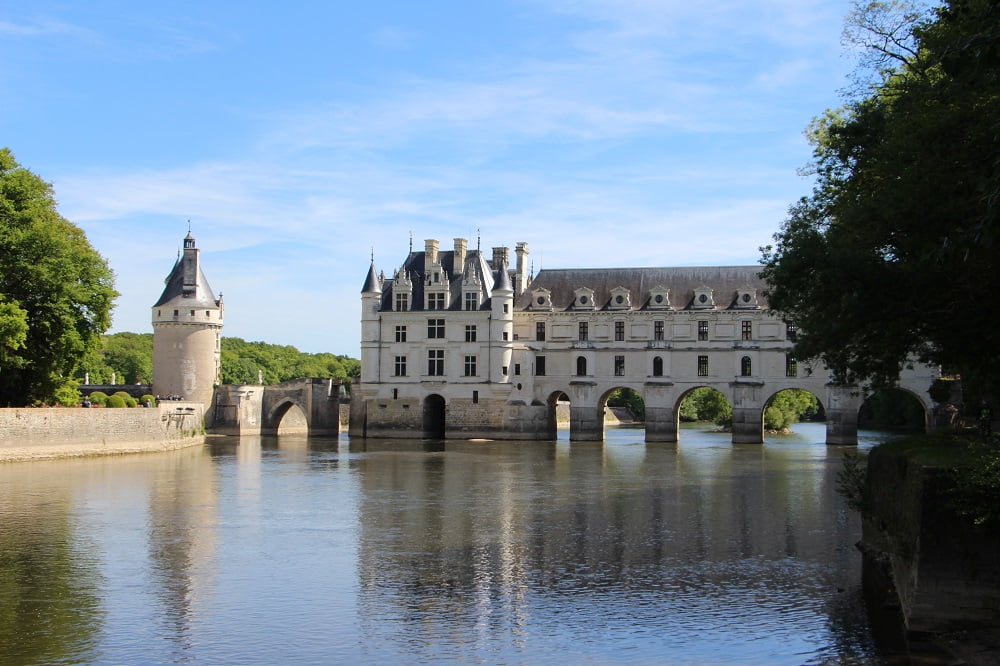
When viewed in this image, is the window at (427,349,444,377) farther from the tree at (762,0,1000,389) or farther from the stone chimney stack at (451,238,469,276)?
Result: the tree at (762,0,1000,389)

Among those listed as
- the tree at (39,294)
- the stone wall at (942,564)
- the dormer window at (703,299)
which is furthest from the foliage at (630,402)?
the stone wall at (942,564)

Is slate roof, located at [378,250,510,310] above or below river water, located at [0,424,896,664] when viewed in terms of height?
above

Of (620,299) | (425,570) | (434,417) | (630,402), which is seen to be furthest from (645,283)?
(425,570)

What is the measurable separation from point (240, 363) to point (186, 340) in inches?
1421

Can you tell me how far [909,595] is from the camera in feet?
43.4

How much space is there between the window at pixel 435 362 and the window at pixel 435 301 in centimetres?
243

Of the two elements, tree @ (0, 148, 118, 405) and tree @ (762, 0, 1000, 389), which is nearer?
tree @ (762, 0, 1000, 389)

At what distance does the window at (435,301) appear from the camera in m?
60.9

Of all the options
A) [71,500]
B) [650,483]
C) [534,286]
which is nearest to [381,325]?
[534,286]

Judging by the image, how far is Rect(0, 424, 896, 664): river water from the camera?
13.4 meters

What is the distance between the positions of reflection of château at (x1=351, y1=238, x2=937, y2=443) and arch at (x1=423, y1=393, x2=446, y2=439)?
116 millimetres

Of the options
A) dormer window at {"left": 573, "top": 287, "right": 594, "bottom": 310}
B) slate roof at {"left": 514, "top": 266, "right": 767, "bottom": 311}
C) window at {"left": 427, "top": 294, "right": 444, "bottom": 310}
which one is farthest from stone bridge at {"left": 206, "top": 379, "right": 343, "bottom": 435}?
dormer window at {"left": 573, "top": 287, "right": 594, "bottom": 310}

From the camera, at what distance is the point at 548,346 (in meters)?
60.0

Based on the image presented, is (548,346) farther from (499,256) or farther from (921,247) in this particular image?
(921,247)
